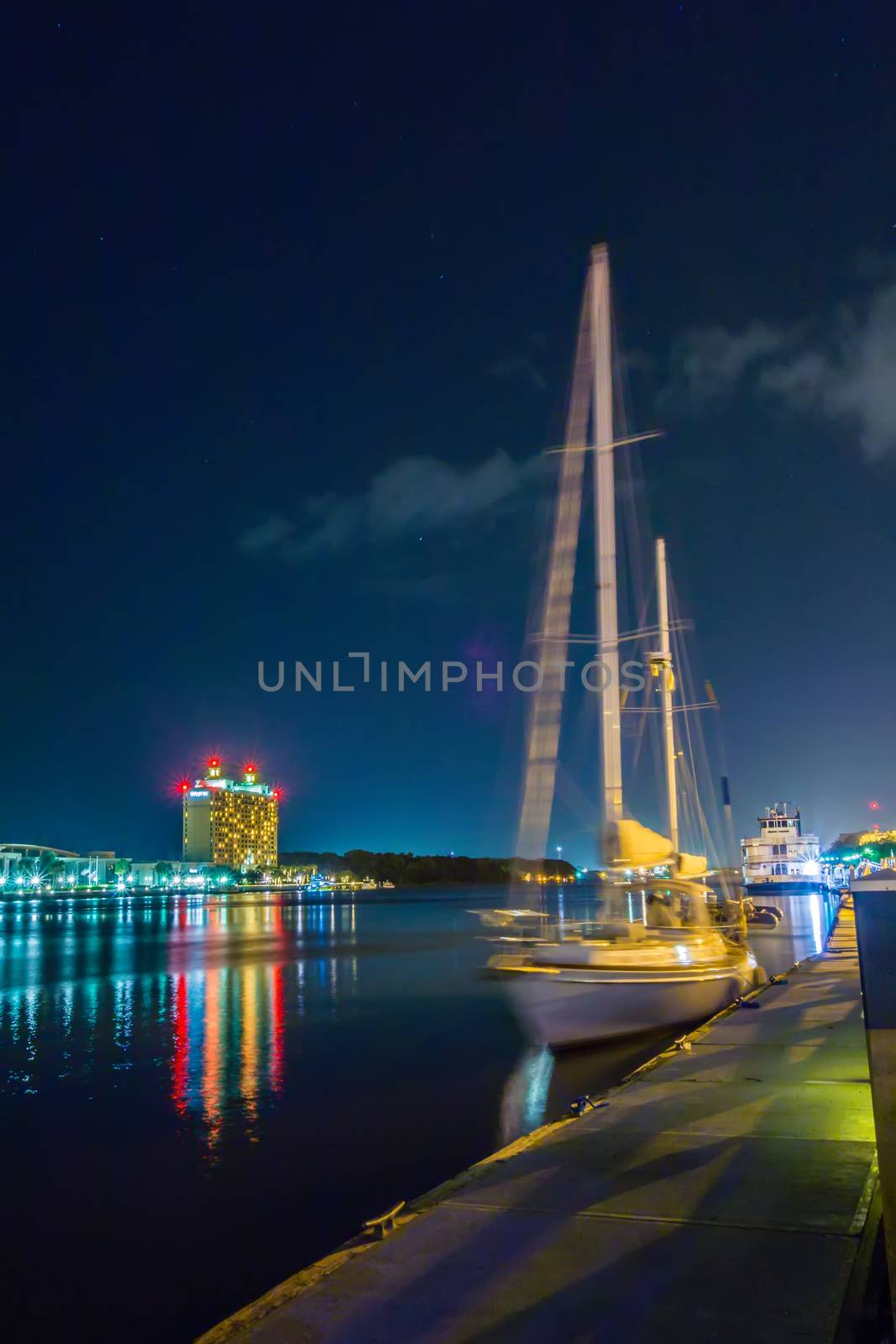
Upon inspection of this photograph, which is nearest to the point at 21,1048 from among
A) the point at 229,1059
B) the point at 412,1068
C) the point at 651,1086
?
the point at 229,1059

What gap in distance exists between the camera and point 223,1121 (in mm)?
18344

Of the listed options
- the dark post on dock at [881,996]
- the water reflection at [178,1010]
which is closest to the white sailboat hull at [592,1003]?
the water reflection at [178,1010]

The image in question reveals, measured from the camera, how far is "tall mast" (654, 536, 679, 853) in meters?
40.2

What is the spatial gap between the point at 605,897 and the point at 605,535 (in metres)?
7.96

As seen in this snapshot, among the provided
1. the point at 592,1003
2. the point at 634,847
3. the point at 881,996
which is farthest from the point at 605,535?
the point at 881,996

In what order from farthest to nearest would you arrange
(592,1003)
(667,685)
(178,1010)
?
(667,685), (178,1010), (592,1003)

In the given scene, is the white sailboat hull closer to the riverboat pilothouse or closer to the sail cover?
the sail cover

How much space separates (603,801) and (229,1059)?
11.4 metres

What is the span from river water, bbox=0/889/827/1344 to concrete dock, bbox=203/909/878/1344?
11.1 feet

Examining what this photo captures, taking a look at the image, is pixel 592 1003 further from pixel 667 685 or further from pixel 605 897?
pixel 667 685

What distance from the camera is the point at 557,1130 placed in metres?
11.3

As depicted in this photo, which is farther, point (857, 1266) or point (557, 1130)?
point (557, 1130)

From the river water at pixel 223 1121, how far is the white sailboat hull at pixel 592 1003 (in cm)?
65

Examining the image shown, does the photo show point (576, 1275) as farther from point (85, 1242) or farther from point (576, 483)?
point (576, 483)
